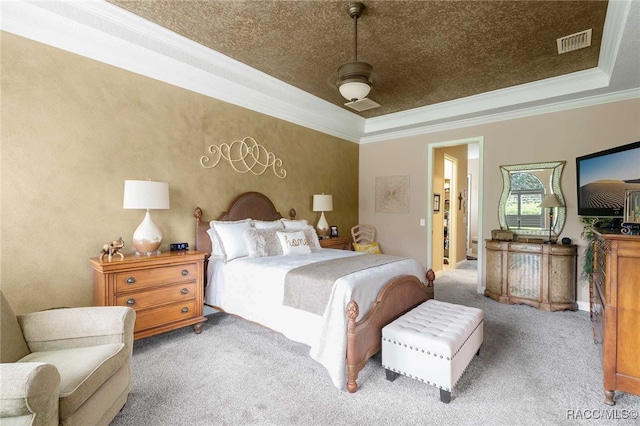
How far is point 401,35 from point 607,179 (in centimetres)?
271

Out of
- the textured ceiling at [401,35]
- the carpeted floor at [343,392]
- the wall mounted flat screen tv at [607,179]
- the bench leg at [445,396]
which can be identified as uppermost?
the textured ceiling at [401,35]

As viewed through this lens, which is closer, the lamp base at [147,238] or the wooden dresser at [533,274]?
the lamp base at [147,238]

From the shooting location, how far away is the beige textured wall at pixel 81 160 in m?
2.46

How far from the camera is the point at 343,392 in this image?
2189 mm

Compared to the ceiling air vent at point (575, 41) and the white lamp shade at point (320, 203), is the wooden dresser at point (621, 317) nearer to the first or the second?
the ceiling air vent at point (575, 41)

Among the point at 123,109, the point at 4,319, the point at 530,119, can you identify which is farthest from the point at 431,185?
the point at 4,319

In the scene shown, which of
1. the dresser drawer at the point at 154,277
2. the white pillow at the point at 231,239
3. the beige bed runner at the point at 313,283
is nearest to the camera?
the beige bed runner at the point at 313,283

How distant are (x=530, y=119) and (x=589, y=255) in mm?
2043

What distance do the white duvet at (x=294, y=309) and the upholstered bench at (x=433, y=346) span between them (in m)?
0.32

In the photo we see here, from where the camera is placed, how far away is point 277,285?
279 centimetres

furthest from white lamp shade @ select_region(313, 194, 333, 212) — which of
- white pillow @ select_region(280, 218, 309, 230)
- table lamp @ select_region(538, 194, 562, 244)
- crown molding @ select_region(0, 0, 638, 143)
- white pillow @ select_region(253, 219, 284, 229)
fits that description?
table lamp @ select_region(538, 194, 562, 244)

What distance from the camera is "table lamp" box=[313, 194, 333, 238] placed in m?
4.97

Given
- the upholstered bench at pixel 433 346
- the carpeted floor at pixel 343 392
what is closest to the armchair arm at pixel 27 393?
the carpeted floor at pixel 343 392

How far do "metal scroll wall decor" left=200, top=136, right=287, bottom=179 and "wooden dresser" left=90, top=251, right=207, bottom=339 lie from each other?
1.29m
